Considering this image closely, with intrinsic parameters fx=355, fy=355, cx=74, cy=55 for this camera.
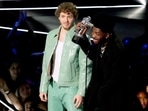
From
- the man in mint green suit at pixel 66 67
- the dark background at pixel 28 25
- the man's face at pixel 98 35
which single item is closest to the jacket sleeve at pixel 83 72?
the man in mint green suit at pixel 66 67

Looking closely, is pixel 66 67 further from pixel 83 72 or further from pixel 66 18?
pixel 66 18

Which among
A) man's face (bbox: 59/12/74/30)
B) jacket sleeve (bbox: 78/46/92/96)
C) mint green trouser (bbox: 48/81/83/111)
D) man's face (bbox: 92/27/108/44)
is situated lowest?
mint green trouser (bbox: 48/81/83/111)

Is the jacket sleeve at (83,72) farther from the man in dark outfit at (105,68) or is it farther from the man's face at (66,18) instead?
the man's face at (66,18)

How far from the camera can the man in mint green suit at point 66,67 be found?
7.23 ft

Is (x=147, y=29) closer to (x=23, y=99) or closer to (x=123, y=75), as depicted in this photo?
(x=123, y=75)

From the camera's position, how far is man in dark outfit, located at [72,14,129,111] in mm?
2115

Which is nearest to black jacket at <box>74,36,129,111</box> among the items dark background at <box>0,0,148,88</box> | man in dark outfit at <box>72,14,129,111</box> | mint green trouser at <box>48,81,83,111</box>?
man in dark outfit at <box>72,14,129,111</box>

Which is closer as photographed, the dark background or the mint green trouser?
the mint green trouser

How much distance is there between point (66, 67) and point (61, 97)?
0.20 m

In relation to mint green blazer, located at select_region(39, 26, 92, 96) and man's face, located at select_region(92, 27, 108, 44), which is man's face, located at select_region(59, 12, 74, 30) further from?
man's face, located at select_region(92, 27, 108, 44)

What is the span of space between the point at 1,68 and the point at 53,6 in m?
0.72

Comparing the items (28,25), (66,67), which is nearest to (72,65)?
(66,67)

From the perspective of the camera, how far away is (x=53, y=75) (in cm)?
227

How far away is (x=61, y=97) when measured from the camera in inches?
88.7
